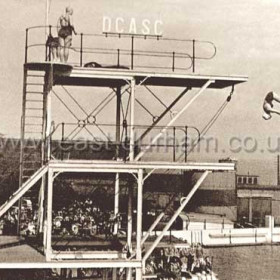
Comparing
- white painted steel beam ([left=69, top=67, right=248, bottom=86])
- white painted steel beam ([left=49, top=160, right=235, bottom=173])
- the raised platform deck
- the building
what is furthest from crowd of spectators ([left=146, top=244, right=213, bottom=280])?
the building

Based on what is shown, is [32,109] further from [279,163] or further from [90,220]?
[279,163]

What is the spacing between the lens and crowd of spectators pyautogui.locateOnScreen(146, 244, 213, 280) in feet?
84.5

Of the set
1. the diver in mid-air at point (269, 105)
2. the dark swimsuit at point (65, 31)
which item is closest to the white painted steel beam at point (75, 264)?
the dark swimsuit at point (65, 31)

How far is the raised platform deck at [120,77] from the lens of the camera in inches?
762

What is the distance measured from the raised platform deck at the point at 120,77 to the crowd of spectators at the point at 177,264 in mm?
7425

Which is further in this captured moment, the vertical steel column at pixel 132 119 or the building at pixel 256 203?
the building at pixel 256 203

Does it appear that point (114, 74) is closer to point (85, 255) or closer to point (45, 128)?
point (45, 128)

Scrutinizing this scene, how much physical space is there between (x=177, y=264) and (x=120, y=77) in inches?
414

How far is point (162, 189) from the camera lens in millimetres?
62562

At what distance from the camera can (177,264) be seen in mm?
26750

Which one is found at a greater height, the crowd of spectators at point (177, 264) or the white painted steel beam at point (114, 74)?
the white painted steel beam at point (114, 74)

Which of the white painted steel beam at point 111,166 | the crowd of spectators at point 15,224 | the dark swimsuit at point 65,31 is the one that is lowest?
the crowd of spectators at point 15,224

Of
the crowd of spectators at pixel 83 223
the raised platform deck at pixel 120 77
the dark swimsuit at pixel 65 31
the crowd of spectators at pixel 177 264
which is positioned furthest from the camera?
the crowd of spectators at pixel 177 264

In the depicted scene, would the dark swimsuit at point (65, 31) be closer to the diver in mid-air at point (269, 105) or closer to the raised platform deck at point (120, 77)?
the raised platform deck at point (120, 77)
